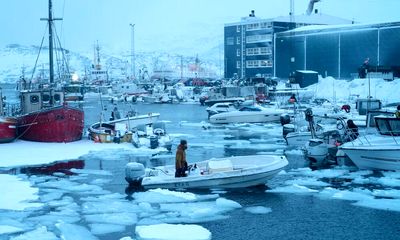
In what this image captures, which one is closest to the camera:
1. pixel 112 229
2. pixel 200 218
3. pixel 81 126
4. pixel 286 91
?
pixel 112 229

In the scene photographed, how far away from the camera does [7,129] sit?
26984 millimetres

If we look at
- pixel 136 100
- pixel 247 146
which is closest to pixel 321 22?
pixel 136 100

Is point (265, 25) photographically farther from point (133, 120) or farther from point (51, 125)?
point (51, 125)

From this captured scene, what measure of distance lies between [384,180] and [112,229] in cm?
916

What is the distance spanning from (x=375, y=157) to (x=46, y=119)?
16067 millimetres

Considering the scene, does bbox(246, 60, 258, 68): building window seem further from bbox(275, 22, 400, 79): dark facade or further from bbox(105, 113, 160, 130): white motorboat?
bbox(105, 113, 160, 130): white motorboat

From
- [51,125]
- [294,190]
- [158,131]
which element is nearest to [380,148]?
[294,190]

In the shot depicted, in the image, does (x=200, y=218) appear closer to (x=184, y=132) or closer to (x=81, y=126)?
(x=81, y=126)

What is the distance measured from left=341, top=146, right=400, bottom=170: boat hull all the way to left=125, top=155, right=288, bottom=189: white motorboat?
10.5 ft

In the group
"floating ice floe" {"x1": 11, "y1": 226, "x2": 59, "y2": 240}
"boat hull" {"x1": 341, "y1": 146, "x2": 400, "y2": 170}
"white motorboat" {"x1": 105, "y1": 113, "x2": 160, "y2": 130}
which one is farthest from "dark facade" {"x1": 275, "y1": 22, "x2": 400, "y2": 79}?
"floating ice floe" {"x1": 11, "y1": 226, "x2": 59, "y2": 240}

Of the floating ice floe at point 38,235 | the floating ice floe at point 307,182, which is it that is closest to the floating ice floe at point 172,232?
the floating ice floe at point 38,235

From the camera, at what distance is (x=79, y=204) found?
14.8m

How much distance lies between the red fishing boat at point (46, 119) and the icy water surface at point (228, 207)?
6.92 m

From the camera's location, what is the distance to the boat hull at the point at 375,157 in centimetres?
1823
